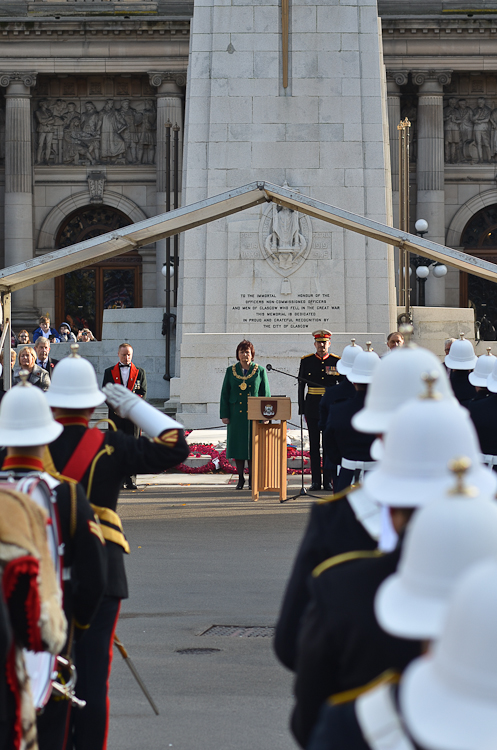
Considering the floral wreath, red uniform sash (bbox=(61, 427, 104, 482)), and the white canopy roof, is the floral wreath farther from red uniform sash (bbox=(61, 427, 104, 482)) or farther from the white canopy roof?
red uniform sash (bbox=(61, 427, 104, 482))

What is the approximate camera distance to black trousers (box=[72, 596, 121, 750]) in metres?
4.07

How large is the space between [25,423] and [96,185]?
4009 cm

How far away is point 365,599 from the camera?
227 centimetres

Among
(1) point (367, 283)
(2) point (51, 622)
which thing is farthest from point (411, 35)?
(2) point (51, 622)

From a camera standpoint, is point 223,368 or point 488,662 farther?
point 223,368

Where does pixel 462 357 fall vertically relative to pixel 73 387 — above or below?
above

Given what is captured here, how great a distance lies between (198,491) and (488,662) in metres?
12.7

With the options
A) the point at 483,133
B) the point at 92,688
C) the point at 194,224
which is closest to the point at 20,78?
the point at 483,133

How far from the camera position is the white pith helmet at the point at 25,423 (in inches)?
138

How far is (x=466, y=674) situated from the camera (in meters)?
1.43

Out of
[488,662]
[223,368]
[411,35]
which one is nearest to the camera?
[488,662]

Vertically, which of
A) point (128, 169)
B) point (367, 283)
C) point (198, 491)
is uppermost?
point (128, 169)

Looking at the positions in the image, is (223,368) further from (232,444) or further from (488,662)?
(488,662)

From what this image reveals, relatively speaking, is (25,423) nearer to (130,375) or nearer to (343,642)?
(343,642)
